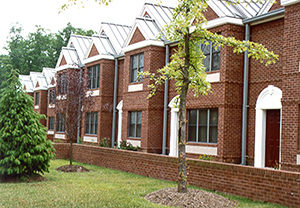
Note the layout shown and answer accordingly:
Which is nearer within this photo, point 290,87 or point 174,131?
point 290,87

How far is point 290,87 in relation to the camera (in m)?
13.4

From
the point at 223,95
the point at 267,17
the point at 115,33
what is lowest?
the point at 223,95

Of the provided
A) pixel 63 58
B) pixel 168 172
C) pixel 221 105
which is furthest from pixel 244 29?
pixel 63 58

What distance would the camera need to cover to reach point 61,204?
9.30 meters

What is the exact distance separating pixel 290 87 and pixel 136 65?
10.7 m

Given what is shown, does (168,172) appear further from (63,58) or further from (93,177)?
(63,58)

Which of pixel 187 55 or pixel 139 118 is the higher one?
pixel 187 55

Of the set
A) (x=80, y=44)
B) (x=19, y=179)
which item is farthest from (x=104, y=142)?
(x=19, y=179)

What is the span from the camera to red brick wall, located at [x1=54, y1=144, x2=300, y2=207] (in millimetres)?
9727

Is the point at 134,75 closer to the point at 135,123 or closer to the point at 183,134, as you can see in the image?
the point at 135,123

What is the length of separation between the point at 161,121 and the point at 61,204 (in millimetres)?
12310

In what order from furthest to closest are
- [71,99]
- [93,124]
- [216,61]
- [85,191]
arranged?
1. [93,124]
2. [71,99]
3. [216,61]
4. [85,191]

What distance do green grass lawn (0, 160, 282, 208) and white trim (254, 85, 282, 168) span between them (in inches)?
170

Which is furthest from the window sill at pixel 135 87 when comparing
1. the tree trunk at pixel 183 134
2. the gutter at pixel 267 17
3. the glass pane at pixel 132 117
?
the tree trunk at pixel 183 134
